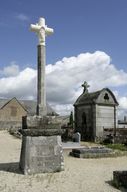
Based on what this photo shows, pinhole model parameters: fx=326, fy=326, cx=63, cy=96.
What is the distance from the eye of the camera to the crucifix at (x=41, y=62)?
11891mm

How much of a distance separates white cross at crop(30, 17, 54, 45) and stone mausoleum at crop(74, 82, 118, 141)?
18.0 m

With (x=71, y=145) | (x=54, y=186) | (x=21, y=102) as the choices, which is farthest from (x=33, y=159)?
(x=21, y=102)

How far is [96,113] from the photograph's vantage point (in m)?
30.2

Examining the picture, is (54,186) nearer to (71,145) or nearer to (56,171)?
(56,171)

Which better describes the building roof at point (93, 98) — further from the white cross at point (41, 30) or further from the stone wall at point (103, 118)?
the white cross at point (41, 30)

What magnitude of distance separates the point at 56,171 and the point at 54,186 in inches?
86.2

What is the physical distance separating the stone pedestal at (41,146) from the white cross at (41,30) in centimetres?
310

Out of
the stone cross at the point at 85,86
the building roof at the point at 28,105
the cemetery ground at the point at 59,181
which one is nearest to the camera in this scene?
the cemetery ground at the point at 59,181

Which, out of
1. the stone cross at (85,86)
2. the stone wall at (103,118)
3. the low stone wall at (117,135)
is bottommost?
the low stone wall at (117,135)

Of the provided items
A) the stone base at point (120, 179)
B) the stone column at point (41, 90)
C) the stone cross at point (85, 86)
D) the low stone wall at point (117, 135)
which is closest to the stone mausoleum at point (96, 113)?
the low stone wall at point (117, 135)

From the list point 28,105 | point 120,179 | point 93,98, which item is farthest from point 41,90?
point 28,105

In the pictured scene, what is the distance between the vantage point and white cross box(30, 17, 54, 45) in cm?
1242

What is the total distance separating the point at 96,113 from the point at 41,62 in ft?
61.3

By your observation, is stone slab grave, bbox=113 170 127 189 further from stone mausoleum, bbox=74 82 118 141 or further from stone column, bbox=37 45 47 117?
stone mausoleum, bbox=74 82 118 141
